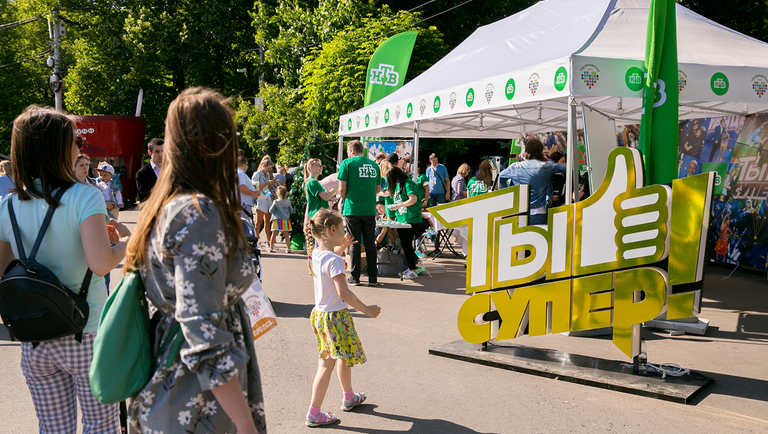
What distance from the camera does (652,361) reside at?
507cm

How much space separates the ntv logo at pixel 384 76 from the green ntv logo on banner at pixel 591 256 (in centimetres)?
798

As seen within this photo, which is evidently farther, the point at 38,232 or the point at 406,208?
the point at 406,208

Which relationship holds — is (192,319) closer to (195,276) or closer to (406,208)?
(195,276)

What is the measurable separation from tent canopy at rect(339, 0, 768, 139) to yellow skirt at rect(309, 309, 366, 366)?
3206 millimetres

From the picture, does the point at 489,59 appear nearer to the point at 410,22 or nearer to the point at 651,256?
the point at 651,256

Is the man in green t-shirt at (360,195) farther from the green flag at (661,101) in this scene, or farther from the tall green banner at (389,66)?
the tall green banner at (389,66)

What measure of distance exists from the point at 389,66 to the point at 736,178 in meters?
6.92

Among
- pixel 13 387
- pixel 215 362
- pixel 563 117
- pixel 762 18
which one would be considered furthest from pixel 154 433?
pixel 762 18

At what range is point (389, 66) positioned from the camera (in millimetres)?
12594

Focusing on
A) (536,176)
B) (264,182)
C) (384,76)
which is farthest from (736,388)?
(384,76)

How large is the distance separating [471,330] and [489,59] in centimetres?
408

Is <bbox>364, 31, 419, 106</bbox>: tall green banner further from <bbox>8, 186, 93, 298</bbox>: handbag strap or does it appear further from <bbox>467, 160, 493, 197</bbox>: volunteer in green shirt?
<bbox>8, 186, 93, 298</bbox>: handbag strap

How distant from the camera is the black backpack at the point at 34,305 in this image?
2225mm

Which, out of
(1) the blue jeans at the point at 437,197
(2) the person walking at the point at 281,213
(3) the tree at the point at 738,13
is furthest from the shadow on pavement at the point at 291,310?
(3) the tree at the point at 738,13
